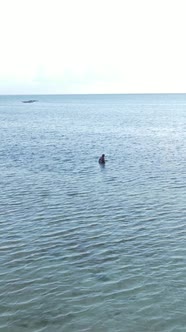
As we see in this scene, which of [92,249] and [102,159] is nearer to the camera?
[92,249]

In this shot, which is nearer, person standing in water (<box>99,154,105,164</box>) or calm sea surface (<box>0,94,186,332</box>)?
calm sea surface (<box>0,94,186,332</box>)

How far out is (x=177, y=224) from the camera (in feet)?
93.8

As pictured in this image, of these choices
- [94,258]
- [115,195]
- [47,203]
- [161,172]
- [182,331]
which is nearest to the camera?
[182,331]

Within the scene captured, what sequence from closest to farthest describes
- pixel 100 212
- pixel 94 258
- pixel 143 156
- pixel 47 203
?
pixel 94 258 < pixel 100 212 < pixel 47 203 < pixel 143 156

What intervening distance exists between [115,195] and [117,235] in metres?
10.2

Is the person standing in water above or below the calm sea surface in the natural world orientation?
above

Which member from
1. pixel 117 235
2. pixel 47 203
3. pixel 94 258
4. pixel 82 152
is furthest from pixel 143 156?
pixel 94 258

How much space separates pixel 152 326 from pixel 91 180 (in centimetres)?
2734

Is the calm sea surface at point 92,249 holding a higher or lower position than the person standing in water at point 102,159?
lower

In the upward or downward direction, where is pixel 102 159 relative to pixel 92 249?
upward

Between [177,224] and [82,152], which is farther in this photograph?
[82,152]

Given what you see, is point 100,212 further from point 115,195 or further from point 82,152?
point 82,152

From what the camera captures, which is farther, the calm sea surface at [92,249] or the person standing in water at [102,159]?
the person standing in water at [102,159]

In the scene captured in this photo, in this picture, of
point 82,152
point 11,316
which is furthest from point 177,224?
point 82,152
